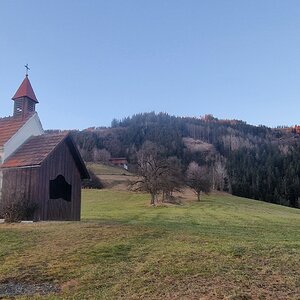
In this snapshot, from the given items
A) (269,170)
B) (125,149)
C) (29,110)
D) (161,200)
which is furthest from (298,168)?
(29,110)

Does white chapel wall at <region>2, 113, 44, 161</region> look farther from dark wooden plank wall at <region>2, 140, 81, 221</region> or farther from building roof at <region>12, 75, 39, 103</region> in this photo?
building roof at <region>12, 75, 39, 103</region>

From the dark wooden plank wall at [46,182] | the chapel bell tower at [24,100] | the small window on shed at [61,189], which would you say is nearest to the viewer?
the dark wooden plank wall at [46,182]

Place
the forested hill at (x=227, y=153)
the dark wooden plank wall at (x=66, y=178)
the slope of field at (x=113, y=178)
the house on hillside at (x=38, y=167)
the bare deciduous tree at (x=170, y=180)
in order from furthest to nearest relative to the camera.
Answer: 1. the forested hill at (x=227, y=153)
2. the slope of field at (x=113, y=178)
3. the bare deciduous tree at (x=170, y=180)
4. the dark wooden plank wall at (x=66, y=178)
5. the house on hillside at (x=38, y=167)

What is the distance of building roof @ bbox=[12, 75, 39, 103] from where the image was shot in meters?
29.6

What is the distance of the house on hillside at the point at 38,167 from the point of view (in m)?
23.6

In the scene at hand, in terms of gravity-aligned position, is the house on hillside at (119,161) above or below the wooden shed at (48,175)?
above

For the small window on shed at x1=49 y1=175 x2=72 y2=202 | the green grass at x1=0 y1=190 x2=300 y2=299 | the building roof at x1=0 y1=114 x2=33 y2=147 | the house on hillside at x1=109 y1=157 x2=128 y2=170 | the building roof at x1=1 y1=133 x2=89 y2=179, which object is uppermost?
the house on hillside at x1=109 y1=157 x2=128 y2=170

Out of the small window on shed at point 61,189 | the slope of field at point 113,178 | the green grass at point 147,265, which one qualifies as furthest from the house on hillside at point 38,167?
the slope of field at point 113,178

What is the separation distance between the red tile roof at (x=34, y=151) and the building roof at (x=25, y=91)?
13.5 ft

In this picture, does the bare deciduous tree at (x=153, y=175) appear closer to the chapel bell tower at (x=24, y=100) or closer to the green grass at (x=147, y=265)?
the chapel bell tower at (x=24, y=100)

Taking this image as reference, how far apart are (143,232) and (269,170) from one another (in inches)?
4859

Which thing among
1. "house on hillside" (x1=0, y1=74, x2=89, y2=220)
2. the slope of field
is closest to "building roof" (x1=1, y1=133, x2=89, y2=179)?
"house on hillside" (x1=0, y1=74, x2=89, y2=220)

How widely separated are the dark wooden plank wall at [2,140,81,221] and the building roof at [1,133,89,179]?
1.09 feet

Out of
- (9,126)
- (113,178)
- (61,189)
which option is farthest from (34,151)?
(113,178)
